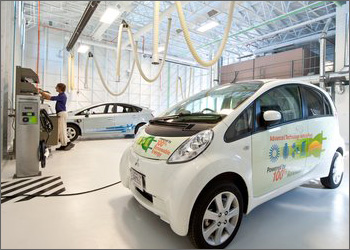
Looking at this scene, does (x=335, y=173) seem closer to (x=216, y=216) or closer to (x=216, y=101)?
(x=216, y=101)

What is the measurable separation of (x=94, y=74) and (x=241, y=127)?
34.8ft

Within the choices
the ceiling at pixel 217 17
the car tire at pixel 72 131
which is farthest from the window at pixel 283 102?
the car tire at pixel 72 131

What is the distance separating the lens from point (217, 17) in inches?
315

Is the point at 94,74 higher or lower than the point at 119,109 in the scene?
higher

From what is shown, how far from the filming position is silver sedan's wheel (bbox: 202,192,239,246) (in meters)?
1.43

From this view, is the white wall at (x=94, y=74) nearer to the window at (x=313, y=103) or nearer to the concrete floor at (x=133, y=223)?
the concrete floor at (x=133, y=223)

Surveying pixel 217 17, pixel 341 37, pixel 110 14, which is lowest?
pixel 341 37

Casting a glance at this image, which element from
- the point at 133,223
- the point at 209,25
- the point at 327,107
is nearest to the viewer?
the point at 133,223

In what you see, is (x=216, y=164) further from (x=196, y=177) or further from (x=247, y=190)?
(x=247, y=190)

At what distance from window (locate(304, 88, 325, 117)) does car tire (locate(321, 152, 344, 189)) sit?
2.03ft

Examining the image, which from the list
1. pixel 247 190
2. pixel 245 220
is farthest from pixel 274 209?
pixel 247 190

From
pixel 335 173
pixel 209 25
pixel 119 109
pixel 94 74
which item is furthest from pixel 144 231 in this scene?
pixel 94 74

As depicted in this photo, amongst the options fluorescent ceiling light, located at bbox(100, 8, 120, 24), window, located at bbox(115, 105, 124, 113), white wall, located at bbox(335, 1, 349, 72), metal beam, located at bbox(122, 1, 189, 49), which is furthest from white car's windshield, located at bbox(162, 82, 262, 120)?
white wall, located at bbox(335, 1, 349, 72)

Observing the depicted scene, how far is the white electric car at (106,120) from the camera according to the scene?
18.9ft
